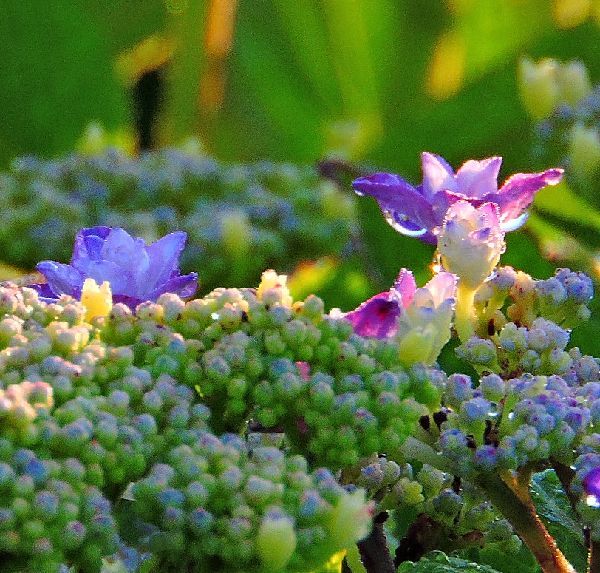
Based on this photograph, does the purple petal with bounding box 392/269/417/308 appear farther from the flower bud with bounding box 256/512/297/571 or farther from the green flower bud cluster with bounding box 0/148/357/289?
the green flower bud cluster with bounding box 0/148/357/289

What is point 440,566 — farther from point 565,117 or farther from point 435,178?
point 565,117

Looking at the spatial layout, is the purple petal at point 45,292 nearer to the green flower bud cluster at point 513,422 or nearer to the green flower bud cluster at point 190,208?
the green flower bud cluster at point 513,422

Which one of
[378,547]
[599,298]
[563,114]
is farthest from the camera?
[563,114]

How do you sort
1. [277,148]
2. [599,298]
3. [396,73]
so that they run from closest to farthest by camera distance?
[599,298] < [277,148] < [396,73]

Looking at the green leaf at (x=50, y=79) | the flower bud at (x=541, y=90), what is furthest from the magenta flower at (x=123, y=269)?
the green leaf at (x=50, y=79)

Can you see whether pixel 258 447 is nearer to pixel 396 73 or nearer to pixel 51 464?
pixel 51 464

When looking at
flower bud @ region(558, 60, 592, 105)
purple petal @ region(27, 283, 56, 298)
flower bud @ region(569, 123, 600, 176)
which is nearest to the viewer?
purple petal @ region(27, 283, 56, 298)

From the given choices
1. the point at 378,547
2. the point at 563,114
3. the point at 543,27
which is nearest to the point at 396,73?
the point at 543,27

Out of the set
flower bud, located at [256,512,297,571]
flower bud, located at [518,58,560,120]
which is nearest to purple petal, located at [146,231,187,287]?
flower bud, located at [256,512,297,571]
